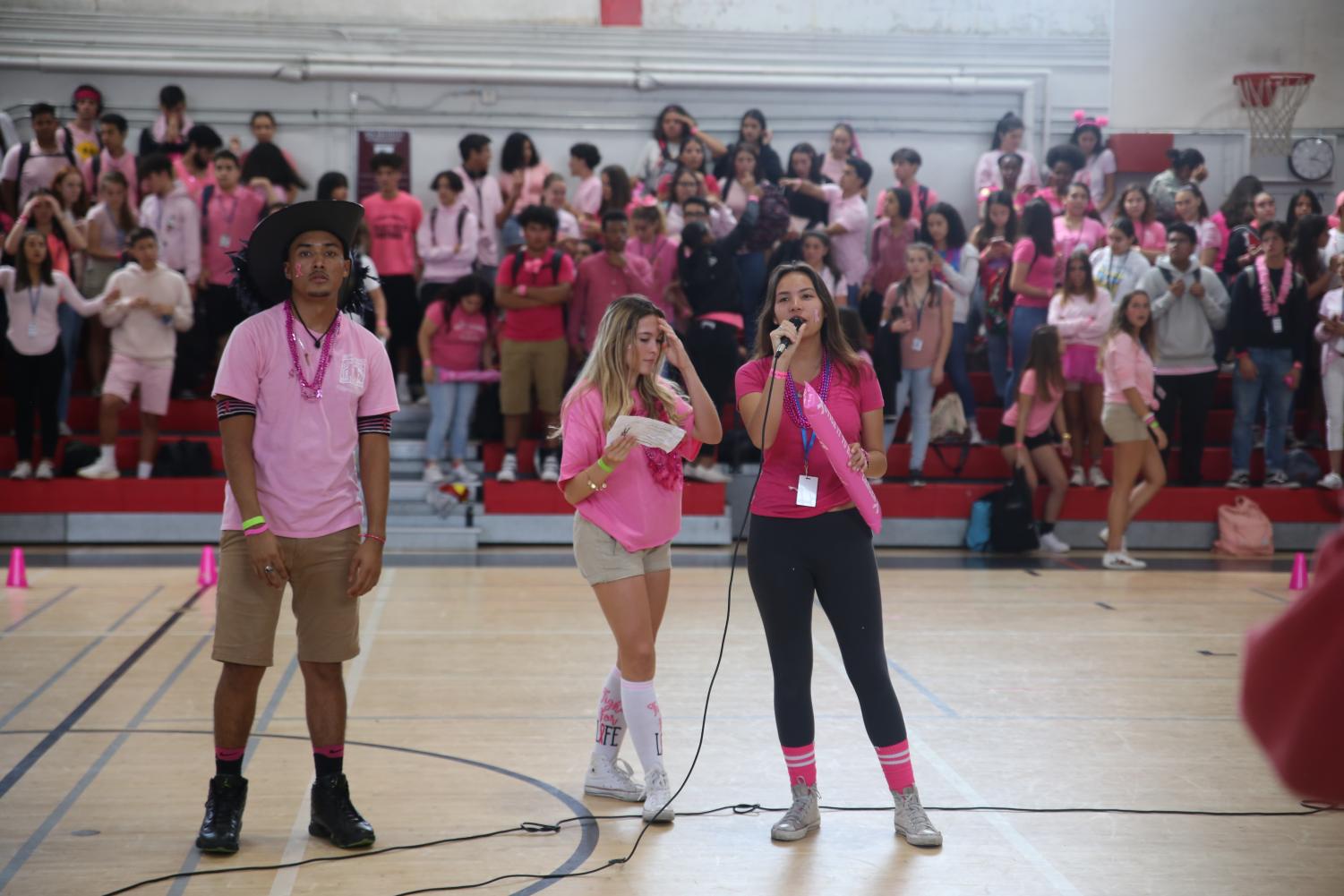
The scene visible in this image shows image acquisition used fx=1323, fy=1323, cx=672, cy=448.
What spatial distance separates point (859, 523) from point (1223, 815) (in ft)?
5.50

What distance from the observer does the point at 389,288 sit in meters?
12.3

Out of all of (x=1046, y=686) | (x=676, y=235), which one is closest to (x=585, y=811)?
(x=1046, y=686)

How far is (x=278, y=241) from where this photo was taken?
4.17 m

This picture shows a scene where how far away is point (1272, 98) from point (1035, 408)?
379 cm

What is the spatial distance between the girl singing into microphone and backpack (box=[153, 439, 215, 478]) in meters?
8.01

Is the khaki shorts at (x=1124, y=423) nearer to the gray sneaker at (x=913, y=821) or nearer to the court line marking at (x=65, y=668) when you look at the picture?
the gray sneaker at (x=913, y=821)

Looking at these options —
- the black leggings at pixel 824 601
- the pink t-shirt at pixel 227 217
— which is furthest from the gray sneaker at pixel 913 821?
the pink t-shirt at pixel 227 217

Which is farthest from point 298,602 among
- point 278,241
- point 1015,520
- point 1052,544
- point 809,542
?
point 1052,544

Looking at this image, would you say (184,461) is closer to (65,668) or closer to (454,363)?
(454,363)

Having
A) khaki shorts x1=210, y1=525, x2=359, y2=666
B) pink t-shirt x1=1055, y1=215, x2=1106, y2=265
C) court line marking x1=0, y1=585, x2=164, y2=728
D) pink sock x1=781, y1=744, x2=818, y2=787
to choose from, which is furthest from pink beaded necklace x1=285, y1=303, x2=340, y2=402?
pink t-shirt x1=1055, y1=215, x2=1106, y2=265

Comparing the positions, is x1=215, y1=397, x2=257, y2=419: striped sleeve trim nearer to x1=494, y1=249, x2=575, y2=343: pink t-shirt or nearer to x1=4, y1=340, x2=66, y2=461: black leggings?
x1=494, y1=249, x2=575, y2=343: pink t-shirt

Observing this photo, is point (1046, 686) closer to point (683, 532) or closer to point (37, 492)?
point (683, 532)

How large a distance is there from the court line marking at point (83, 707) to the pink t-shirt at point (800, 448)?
290 cm

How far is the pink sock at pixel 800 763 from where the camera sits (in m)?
4.38
